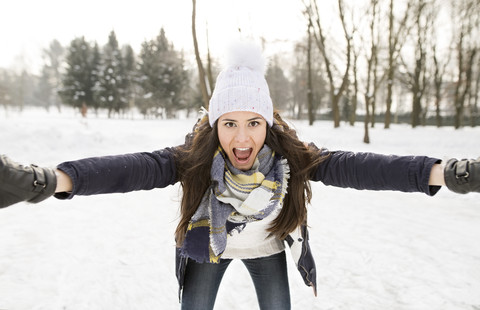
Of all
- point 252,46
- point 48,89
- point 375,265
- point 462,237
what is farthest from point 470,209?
point 48,89

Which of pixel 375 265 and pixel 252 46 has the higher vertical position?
pixel 252 46

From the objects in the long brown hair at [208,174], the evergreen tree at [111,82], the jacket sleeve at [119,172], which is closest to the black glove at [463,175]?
the long brown hair at [208,174]

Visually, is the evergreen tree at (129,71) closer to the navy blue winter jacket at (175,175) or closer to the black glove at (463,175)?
the navy blue winter jacket at (175,175)

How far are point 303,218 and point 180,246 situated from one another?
765mm

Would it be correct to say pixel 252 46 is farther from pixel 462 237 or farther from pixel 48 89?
pixel 48 89

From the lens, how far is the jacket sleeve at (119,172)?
122cm

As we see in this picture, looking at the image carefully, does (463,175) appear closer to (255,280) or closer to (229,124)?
(229,124)

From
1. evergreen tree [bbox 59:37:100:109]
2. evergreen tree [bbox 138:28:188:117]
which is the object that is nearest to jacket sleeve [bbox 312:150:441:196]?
evergreen tree [bbox 138:28:188:117]

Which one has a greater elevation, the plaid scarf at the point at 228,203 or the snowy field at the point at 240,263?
the plaid scarf at the point at 228,203

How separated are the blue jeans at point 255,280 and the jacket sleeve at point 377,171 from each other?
2.21 feet

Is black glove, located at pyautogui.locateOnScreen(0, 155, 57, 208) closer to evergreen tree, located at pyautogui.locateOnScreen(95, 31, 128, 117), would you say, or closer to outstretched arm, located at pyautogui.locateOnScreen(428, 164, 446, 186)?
outstretched arm, located at pyautogui.locateOnScreen(428, 164, 446, 186)

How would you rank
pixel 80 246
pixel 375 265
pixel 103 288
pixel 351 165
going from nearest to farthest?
pixel 351 165 → pixel 103 288 → pixel 375 265 → pixel 80 246

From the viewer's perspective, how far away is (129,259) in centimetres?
328

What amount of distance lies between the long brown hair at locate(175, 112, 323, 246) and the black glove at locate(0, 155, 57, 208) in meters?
0.71
